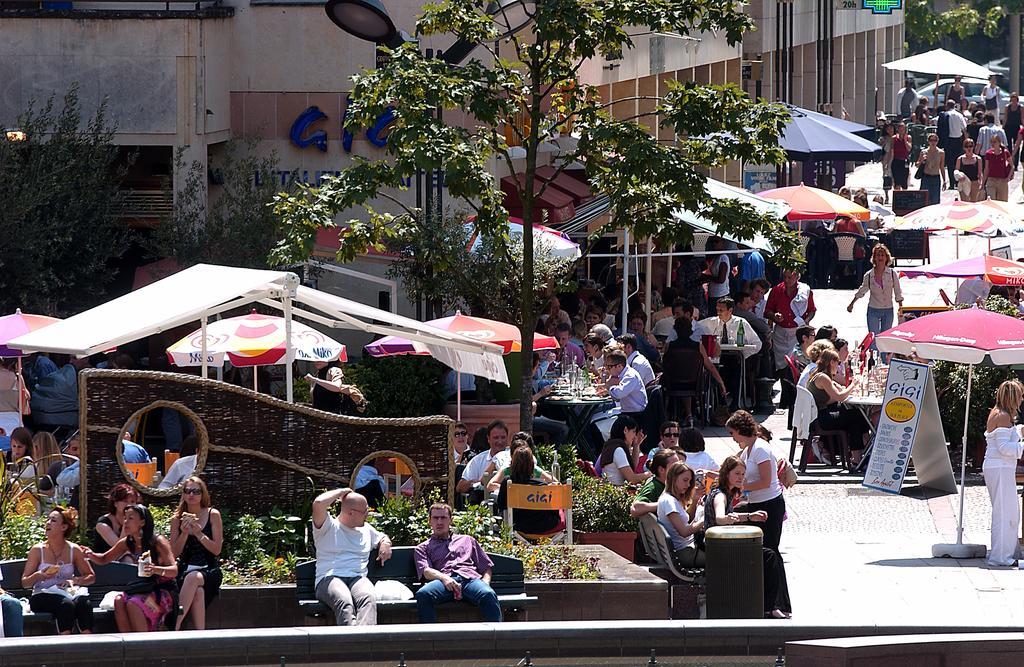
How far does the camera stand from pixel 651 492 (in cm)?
1326

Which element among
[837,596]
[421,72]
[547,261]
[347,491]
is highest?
[421,72]

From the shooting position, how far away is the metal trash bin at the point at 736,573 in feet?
38.3

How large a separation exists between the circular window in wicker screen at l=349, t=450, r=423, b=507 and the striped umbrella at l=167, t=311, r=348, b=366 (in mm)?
1869

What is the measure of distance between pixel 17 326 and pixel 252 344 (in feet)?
6.68

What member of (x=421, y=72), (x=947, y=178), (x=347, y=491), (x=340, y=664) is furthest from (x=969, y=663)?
(x=947, y=178)

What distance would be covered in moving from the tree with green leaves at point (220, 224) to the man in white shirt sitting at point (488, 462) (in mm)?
6084

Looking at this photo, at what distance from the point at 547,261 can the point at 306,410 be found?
648 cm

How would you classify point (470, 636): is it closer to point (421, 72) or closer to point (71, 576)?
point (71, 576)

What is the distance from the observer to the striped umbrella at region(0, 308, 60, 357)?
15875 mm

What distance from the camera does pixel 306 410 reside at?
1278 centimetres

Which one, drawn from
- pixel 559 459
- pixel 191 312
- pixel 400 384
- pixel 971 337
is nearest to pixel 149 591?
pixel 191 312

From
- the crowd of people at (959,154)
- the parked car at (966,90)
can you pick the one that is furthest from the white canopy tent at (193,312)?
the parked car at (966,90)

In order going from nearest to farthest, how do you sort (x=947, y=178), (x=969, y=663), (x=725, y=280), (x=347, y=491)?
1. (x=969, y=663)
2. (x=347, y=491)
3. (x=725, y=280)
4. (x=947, y=178)

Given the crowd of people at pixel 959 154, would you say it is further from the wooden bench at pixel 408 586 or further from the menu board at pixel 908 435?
the wooden bench at pixel 408 586
